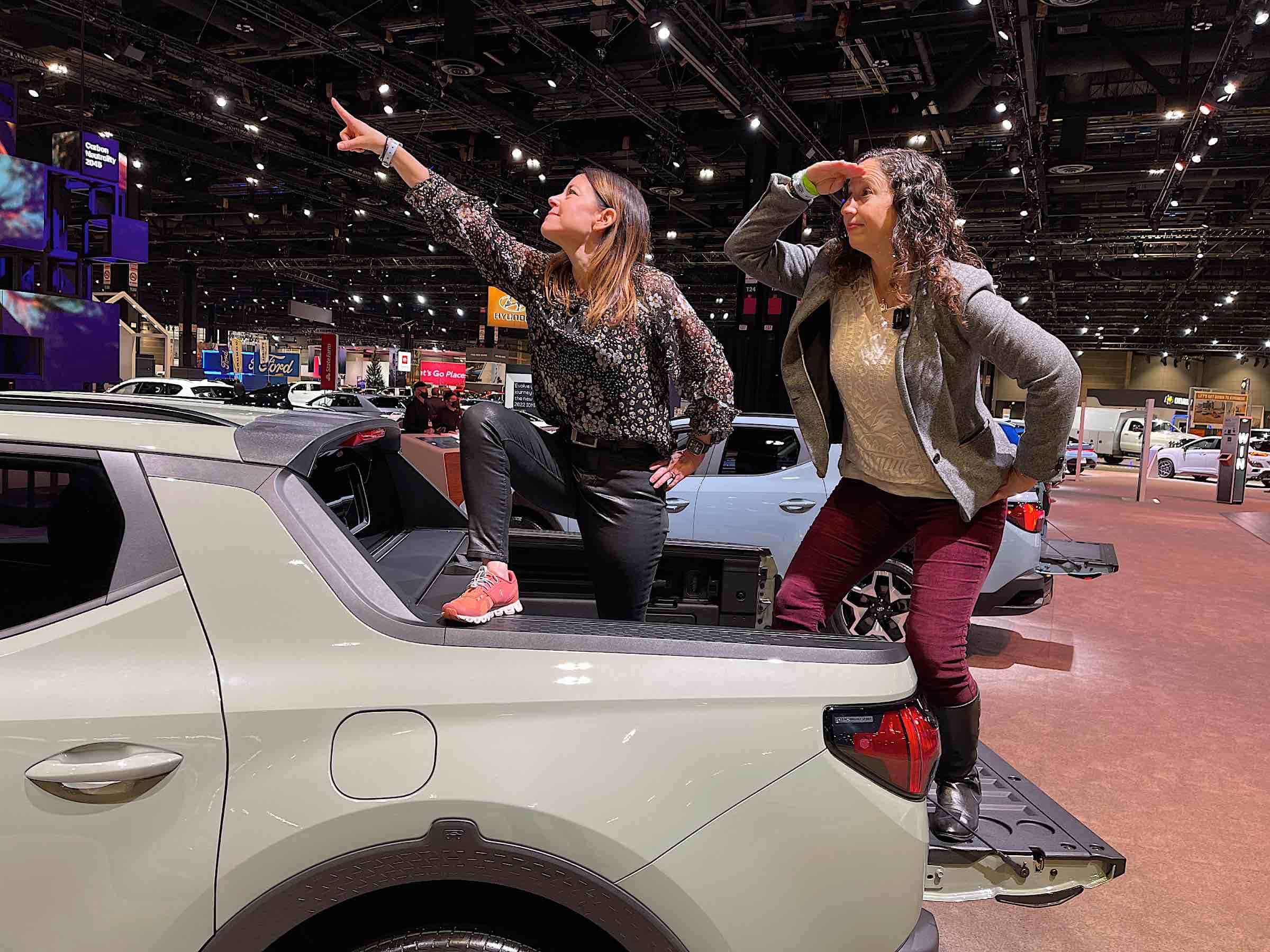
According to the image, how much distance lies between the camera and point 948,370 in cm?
200

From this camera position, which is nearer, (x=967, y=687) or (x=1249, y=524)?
(x=967, y=687)

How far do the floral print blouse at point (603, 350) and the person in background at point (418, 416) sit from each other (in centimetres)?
969

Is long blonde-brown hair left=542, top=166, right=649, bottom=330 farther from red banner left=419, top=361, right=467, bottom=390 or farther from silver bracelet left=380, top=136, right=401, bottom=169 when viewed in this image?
red banner left=419, top=361, right=467, bottom=390

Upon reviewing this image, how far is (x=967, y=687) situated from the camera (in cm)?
200

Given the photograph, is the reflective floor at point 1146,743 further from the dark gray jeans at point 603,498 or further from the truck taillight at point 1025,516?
the dark gray jeans at point 603,498

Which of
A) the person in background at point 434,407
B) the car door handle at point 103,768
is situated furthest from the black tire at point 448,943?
the person in background at point 434,407

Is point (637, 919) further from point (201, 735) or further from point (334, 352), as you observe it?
point (334, 352)

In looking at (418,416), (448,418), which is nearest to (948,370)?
(418,416)

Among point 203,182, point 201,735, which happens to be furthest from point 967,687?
point 203,182

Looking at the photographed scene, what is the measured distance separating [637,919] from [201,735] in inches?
26.0

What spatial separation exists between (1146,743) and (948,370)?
280cm

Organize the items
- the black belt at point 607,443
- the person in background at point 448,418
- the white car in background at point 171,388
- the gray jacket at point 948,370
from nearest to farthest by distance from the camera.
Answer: the gray jacket at point 948,370 → the black belt at point 607,443 → the white car in background at point 171,388 → the person in background at point 448,418

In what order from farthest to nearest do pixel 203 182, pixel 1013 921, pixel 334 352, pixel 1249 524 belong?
pixel 334 352, pixel 203 182, pixel 1249 524, pixel 1013 921

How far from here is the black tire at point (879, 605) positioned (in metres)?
4.77
